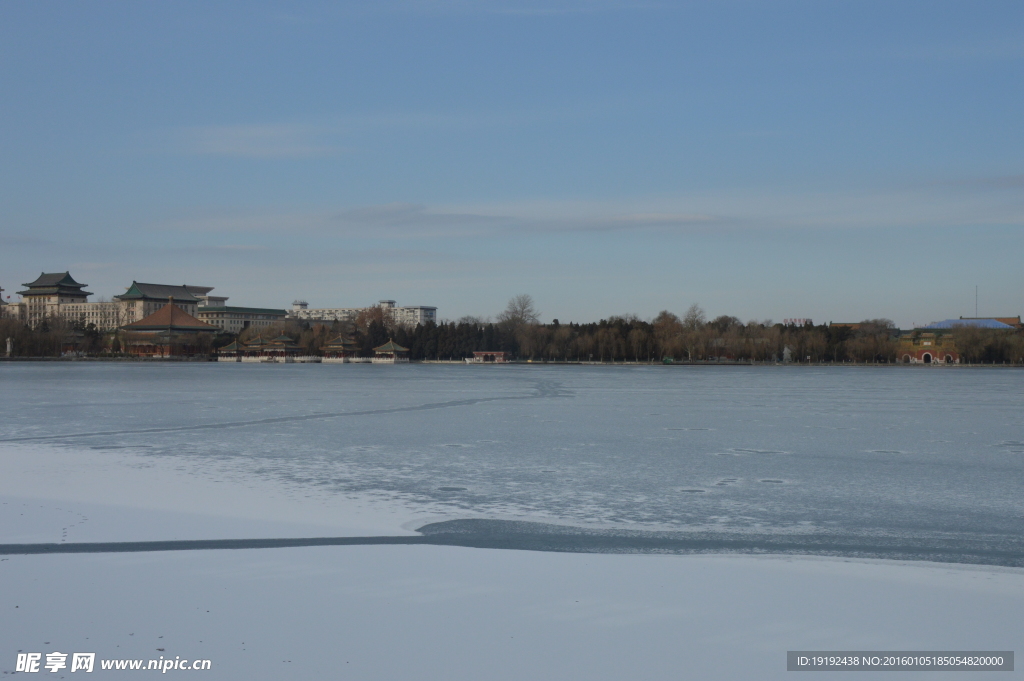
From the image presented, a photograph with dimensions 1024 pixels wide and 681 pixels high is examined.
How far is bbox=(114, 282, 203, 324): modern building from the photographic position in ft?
480

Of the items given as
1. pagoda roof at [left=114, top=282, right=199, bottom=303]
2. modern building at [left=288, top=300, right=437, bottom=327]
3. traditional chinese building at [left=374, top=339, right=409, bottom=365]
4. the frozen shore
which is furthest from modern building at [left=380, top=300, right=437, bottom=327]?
the frozen shore

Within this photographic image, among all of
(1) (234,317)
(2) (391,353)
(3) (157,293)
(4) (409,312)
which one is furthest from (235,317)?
(2) (391,353)

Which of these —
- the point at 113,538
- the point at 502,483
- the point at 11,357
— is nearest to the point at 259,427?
the point at 502,483

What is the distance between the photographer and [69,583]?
563 cm

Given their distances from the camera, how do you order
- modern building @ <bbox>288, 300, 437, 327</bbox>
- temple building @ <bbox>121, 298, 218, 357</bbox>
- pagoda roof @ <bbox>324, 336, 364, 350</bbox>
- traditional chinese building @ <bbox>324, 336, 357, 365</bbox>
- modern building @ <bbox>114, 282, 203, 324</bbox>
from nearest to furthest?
temple building @ <bbox>121, 298, 218, 357</bbox>, traditional chinese building @ <bbox>324, 336, 357, 365</bbox>, pagoda roof @ <bbox>324, 336, 364, 350</bbox>, modern building @ <bbox>114, 282, 203, 324</bbox>, modern building @ <bbox>288, 300, 437, 327</bbox>

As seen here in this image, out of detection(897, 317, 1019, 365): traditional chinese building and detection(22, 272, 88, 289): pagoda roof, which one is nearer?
detection(897, 317, 1019, 365): traditional chinese building

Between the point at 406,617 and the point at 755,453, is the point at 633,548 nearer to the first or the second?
the point at 406,617

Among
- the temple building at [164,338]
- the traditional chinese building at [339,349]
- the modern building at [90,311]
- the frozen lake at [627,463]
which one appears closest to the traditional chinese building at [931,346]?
the traditional chinese building at [339,349]

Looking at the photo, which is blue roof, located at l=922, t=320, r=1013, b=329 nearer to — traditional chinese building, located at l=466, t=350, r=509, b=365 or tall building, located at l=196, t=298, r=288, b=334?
traditional chinese building, located at l=466, t=350, r=509, b=365

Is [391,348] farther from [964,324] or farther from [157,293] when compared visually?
[964,324]

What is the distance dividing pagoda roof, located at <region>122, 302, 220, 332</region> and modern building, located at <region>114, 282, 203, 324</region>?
68.7 feet

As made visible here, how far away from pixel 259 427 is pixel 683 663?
1373 centimetres

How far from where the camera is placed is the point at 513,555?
6609 millimetres

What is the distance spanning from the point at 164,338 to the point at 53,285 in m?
51.2
